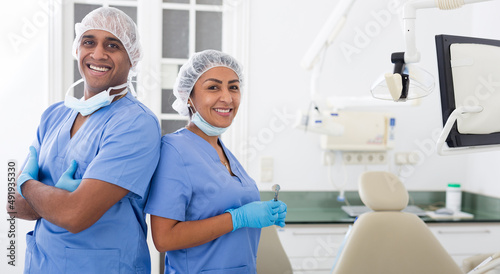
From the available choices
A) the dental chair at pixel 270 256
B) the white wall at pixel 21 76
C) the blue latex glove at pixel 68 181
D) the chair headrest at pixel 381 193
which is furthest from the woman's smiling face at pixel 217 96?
the white wall at pixel 21 76

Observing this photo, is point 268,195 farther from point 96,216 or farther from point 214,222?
point 96,216

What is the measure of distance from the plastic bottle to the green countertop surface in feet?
0.33

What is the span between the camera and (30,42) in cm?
258

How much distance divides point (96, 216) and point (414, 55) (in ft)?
3.11

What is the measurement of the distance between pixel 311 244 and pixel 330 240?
0.38 feet

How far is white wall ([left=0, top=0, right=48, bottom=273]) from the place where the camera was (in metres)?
2.55

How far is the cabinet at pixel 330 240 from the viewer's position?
8.04 feet

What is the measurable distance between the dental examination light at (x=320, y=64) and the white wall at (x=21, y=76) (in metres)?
1.62

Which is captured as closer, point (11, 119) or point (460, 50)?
point (460, 50)

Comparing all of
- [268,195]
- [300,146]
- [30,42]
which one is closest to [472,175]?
[300,146]

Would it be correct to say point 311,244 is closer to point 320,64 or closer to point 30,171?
point 320,64

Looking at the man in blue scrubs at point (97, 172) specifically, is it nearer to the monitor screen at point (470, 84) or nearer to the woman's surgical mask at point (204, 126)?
the woman's surgical mask at point (204, 126)

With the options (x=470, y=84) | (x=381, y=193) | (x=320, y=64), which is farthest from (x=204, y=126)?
(x=320, y=64)

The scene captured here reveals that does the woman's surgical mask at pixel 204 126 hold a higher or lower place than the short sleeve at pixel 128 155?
higher
